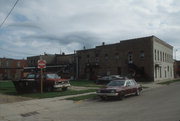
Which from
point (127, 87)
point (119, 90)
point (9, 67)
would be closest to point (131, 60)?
point (127, 87)

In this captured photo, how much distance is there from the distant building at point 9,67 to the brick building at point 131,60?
92.5ft

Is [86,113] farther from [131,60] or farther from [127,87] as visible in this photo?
[131,60]

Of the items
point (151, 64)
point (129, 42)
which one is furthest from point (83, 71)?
point (151, 64)

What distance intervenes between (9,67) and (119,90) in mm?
70809

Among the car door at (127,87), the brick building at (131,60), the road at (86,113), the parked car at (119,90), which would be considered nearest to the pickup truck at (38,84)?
the parked car at (119,90)

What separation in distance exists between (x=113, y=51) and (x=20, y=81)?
30675 mm

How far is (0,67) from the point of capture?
7819 cm

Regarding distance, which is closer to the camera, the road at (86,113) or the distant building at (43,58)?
the road at (86,113)

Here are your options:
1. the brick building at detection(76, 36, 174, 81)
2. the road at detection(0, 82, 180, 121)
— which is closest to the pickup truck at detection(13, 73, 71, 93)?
the road at detection(0, 82, 180, 121)

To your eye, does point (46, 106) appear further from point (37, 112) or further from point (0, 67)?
point (0, 67)

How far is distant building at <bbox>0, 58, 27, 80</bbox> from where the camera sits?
74.9 m

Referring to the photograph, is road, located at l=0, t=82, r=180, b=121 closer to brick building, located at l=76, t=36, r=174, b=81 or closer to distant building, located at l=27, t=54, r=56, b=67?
brick building, located at l=76, t=36, r=174, b=81

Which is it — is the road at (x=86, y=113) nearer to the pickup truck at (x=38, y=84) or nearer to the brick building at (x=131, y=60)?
the pickup truck at (x=38, y=84)

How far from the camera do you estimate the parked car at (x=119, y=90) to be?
16484 mm
